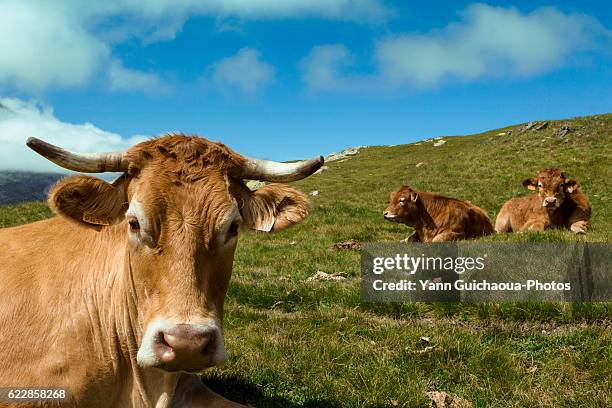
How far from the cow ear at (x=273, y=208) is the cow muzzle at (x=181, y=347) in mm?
1347

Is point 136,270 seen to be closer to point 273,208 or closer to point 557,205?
point 273,208

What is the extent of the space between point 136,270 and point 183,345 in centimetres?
95

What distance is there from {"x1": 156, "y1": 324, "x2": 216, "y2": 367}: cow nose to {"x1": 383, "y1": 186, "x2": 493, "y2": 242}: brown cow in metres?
13.5

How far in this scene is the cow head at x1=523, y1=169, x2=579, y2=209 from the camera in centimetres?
1625

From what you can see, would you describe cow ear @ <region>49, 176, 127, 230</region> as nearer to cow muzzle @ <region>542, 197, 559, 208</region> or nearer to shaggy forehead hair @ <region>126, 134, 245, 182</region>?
shaggy forehead hair @ <region>126, 134, 245, 182</region>

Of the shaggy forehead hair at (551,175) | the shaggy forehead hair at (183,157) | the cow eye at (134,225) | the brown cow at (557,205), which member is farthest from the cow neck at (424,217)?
the cow eye at (134,225)

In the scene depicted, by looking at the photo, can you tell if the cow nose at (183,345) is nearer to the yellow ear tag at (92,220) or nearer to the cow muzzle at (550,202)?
the yellow ear tag at (92,220)

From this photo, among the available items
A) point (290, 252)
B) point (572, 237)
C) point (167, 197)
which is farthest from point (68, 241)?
point (572, 237)

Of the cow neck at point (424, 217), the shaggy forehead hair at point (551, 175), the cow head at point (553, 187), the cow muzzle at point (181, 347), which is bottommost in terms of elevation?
the cow muzzle at point (181, 347)

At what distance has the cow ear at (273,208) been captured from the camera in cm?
471

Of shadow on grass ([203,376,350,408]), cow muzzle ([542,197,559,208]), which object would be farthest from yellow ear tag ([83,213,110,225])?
cow muzzle ([542,197,559,208])

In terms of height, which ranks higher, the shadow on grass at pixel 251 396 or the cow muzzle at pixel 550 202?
the cow muzzle at pixel 550 202

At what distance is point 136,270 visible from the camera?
4.08 metres

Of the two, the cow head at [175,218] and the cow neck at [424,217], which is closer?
the cow head at [175,218]
